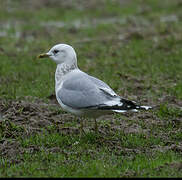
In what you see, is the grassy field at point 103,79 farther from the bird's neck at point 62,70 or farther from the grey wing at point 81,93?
the bird's neck at point 62,70

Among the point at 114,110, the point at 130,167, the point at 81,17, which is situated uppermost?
the point at 81,17

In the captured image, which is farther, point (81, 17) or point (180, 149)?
point (81, 17)

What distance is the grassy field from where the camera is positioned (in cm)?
591

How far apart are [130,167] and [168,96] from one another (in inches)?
131

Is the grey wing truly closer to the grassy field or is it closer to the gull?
the gull

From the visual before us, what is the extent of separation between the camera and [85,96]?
259 inches

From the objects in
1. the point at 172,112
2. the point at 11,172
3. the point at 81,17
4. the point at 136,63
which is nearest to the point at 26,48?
the point at 136,63

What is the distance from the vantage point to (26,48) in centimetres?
1305

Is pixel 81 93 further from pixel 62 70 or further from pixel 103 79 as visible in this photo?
pixel 103 79

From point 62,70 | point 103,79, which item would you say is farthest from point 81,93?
point 103,79

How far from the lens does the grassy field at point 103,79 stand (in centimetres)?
591

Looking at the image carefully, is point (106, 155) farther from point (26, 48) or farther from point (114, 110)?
point (26, 48)

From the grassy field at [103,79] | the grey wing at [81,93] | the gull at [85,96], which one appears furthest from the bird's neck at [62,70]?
the grassy field at [103,79]

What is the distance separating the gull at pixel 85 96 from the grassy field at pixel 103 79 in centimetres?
44
